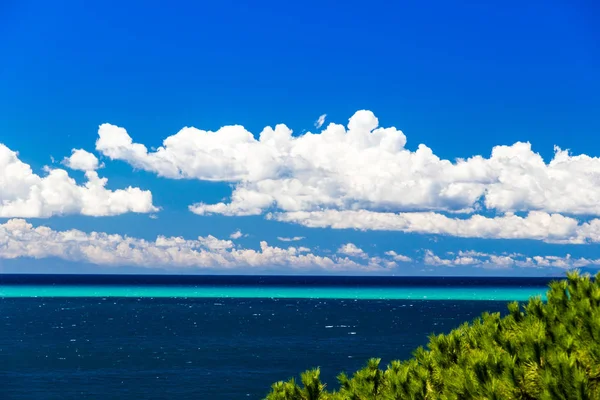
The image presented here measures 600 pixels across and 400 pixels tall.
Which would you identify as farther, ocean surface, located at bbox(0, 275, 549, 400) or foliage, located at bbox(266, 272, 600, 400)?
ocean surface, located at bbox(0, 275, 549, 400)

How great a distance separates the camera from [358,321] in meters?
92.2

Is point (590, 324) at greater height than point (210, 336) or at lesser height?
greater

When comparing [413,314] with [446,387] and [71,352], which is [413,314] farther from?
[446,387]

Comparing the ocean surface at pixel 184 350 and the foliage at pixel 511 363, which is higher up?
the foliage at pixel 511 363

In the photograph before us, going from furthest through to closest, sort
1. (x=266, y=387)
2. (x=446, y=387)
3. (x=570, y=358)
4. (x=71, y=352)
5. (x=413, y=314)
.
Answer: (x=413, y=314), (x=71, y=352), (x=266, y=387), (x=446, y=387), (x=570, y=358)

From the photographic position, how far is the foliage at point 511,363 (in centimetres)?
918

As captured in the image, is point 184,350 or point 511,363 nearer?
point 511,363

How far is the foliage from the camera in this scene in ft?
30.1

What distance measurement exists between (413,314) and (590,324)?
9973 cm

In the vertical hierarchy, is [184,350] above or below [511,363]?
below

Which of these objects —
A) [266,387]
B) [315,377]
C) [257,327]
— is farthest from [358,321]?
[315,377]

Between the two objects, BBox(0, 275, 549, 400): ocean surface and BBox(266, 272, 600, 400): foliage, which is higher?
BBox(266, 272, 600, 400): foliage

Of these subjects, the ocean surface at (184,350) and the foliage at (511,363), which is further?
the ocean surface at (184,350)

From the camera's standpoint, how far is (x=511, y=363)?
9727 mm
